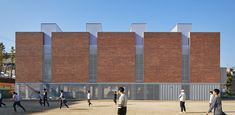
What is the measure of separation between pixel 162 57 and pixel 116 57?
6.86 m

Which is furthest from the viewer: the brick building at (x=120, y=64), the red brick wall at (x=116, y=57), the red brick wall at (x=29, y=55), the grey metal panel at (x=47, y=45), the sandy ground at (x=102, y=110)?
the grey metal panel at (x=47, y=45)

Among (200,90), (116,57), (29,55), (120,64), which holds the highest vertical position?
(29,55)

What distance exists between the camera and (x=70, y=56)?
184 feet

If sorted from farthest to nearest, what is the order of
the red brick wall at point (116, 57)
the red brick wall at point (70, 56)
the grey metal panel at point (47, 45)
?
the grey metal panel at point (47, 45) → the red brick wall at point (70, 56) → the red brick wall at point (116, 57)

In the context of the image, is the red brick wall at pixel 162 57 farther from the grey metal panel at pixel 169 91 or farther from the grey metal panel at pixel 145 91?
the grey metal panel at pixel 145 91

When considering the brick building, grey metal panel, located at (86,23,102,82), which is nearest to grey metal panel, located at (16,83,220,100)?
the brick building

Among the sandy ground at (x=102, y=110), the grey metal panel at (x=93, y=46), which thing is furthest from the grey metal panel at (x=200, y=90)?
the sandy ground at (x=102, y=110)

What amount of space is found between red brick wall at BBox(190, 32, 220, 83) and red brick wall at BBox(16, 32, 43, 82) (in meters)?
22.8

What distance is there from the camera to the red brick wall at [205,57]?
2185 inches

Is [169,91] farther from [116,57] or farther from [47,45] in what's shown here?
[47,45]

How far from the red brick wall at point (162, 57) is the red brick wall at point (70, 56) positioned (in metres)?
9.14

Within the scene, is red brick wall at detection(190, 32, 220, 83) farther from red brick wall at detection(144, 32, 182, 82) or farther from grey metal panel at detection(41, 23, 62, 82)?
grey metal panel at detection(41, 23, 62, 82)

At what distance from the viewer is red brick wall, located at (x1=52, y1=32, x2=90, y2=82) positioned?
183ft

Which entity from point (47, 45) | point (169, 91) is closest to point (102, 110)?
point (169, 91)
